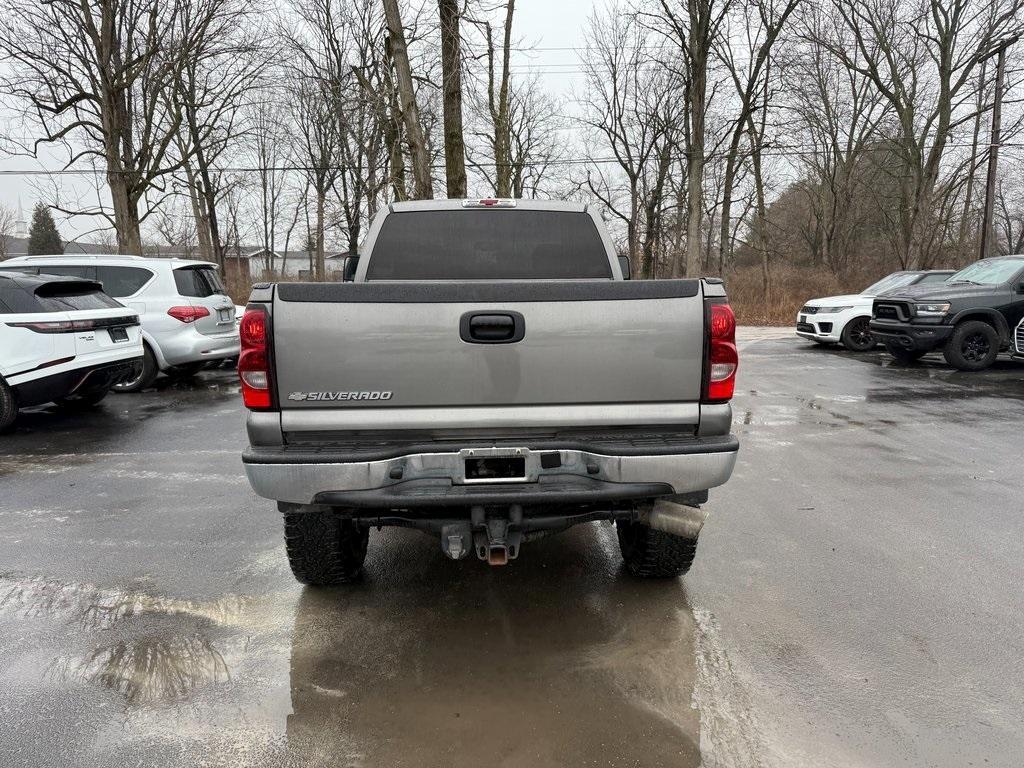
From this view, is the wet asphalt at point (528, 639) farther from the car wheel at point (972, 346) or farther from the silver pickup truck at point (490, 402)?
the car wheel at point (972, 346)

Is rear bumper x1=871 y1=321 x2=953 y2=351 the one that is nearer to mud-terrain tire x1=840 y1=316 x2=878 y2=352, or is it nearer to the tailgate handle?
mud-terrain tire x1=840 y1=316 x2=878 y2=352

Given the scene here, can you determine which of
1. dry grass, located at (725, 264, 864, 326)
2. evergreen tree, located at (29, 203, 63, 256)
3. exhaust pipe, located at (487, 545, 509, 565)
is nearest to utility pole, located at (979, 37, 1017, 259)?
dry grass, located at (725, 264, 864, 326)

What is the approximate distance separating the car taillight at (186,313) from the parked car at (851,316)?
39.7ft

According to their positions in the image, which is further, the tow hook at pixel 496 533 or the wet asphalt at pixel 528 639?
the tow hook at pixel 496 533

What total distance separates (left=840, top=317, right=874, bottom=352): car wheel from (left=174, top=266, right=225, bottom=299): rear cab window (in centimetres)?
1218

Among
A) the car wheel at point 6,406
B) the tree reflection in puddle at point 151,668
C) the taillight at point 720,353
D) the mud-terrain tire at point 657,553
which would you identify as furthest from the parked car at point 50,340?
the taillight at point 720,353

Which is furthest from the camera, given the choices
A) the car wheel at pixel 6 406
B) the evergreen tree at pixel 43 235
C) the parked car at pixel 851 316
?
the evergreen tree at pixel 43 235

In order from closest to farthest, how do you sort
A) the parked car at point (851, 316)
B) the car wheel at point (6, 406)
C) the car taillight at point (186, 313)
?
the car wheel at point (6, 406) < the car taillight at point (186, 313) < the parked car at point (851, 316)

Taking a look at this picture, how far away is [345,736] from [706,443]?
71.6 inches

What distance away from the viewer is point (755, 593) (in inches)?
134

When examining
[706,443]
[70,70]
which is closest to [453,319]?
[706,443]

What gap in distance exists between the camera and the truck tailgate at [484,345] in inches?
104

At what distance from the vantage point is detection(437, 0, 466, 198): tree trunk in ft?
41.2

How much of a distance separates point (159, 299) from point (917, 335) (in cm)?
1192
